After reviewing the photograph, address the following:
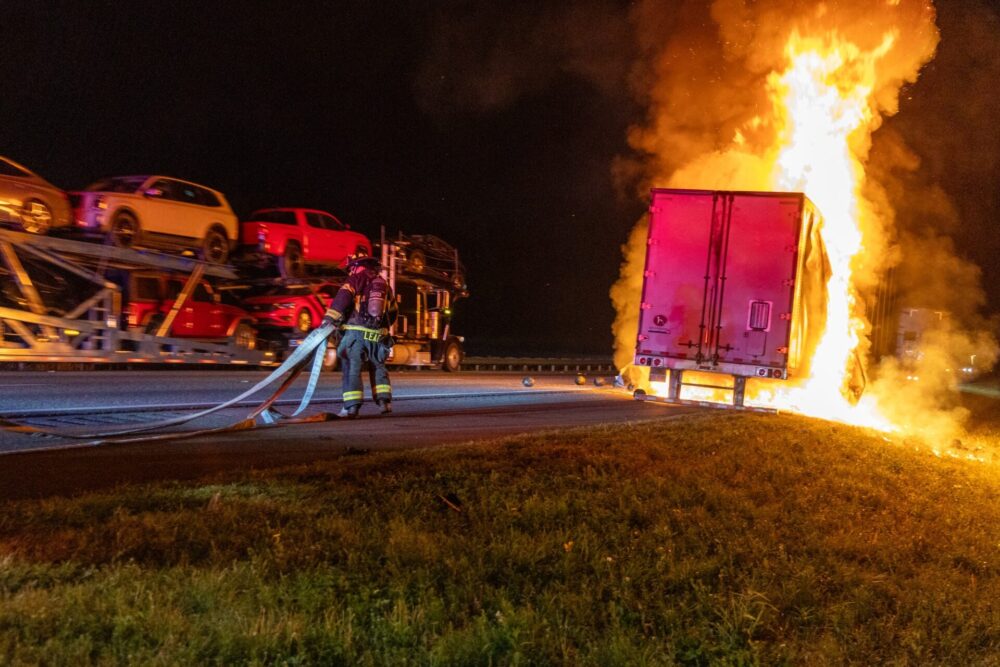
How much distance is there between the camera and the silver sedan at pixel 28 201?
37.5 ft

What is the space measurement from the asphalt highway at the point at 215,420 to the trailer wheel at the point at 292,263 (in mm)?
2347

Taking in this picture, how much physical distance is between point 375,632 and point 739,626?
195cm

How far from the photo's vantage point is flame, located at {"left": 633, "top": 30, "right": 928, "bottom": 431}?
1596cm

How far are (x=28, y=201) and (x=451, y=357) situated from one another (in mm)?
15390

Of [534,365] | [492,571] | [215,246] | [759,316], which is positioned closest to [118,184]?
[215,246]

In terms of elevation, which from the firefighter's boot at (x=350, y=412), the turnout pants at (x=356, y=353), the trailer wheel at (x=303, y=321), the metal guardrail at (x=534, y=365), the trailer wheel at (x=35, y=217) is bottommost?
the firefighter's boot at (x=350, y=412)

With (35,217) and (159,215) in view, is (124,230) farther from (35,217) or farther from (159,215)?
(35,217)

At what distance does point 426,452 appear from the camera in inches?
350

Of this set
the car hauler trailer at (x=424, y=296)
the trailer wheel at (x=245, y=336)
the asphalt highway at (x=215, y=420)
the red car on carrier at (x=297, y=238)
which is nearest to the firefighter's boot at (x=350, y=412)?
the asphalt highway at (x=215, y=420)

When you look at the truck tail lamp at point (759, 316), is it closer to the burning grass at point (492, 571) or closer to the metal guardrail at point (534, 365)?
the burning grass at point (492, 571)

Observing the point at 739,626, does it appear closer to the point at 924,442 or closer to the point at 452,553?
the point at 452,553

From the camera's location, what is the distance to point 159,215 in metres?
14.1

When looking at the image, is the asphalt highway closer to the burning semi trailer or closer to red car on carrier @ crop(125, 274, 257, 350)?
red car on carrier @ crop(125, 274, 257, 350)

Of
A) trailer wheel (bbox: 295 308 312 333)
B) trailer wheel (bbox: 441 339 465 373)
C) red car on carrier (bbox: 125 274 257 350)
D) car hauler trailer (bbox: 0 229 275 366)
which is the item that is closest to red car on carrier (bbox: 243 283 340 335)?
trailer wheel (bbox: 295 308 312 333)
